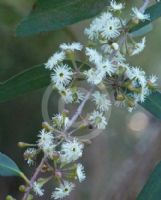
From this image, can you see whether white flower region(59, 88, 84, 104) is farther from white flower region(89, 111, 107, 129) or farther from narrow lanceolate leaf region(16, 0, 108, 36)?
narrow lanceolate leaf region(16, 0, 108, 36)

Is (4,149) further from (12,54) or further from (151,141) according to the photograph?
(151,141)

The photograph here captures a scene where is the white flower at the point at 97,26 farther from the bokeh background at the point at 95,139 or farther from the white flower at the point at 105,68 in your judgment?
the bokeh background at the point at 95,139

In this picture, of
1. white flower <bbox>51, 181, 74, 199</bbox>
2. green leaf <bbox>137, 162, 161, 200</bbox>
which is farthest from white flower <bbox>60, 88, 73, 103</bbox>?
green leaf <bbox>137, 162, 161, 200</bbox>

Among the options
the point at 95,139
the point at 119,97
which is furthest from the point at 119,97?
the point at 95,139

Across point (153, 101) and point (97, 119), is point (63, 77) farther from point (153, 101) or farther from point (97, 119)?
point (153, 101)

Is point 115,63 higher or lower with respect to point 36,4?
lower

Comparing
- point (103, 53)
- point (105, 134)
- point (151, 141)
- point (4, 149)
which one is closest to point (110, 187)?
point (151, 141)

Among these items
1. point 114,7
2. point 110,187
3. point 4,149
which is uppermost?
point 4,149
